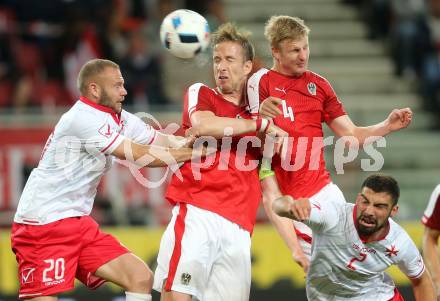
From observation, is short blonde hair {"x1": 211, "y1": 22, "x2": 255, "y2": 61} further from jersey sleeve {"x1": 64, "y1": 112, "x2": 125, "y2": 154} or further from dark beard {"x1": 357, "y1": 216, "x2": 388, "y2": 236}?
dark beard {"x1": 357, "y1": 216, "x2": 388, "y2": 236}

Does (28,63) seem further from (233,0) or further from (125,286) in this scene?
(125,286)

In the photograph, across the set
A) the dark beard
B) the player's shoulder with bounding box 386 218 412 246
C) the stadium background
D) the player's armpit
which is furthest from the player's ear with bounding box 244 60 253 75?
the player's shoulder with bounding box 386 218 412 246

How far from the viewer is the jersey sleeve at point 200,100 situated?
6.36 m

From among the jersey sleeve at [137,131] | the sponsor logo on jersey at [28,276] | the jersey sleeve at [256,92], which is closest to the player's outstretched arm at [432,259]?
the jersey sleeve at [256,92]

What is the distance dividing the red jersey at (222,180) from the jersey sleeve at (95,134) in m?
0.46

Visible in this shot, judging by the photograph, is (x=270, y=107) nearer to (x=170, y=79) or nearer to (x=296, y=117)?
(x=296, y=117)

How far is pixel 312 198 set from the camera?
655 cm

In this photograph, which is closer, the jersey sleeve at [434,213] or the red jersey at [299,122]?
the red jersey at [299,122]

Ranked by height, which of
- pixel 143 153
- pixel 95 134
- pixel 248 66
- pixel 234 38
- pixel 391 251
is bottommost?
pixel 391 251

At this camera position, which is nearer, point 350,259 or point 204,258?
point 204,258

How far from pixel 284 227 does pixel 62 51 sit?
18.8 feet

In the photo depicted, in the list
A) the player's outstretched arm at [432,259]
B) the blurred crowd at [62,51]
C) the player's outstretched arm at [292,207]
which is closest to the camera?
the player's outstretched arm at [292,207]

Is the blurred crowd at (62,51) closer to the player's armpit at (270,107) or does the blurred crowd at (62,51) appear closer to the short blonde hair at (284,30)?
the short blonde hair at (284,30)

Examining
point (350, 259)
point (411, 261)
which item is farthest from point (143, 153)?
point (411, 261)
